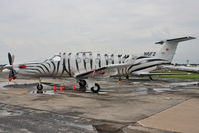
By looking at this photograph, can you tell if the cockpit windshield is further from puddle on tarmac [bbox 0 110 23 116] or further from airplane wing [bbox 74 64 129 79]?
puddle on tarmac [bbox 0 110 23 116]

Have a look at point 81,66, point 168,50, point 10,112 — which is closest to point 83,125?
point 10,112

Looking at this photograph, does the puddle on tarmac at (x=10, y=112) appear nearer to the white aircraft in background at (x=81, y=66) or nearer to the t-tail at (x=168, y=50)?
the white aircraft in background at (x=81, y=66)

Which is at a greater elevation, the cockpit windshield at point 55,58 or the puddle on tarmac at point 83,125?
the cockpit windshield at point 55,58

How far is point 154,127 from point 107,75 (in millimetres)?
9121

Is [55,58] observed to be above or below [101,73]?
above

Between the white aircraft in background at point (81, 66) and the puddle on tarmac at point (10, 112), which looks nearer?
the puddle on tarmac at point (10, 112)

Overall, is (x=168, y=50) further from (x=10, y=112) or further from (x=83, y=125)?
(x=10, y=112)

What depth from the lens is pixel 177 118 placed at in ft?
22.2

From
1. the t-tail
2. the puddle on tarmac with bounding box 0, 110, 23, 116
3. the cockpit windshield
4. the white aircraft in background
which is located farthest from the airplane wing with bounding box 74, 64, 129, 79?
the puddle on tarmac with bounding box 0, 110, 23, 116

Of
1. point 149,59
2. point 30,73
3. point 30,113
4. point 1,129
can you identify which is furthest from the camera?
point 149,59

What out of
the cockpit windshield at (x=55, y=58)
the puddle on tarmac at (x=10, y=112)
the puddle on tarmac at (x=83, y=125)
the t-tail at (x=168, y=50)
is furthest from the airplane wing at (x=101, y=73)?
the puddle on tarmac at (x=83, y=125)

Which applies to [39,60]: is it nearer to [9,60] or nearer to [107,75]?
[9,60]

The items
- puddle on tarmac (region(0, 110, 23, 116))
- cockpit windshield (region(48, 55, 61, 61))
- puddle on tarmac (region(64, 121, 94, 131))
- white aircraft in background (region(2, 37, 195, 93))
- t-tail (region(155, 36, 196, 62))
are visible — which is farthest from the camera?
t-tail (region(155, 36, 196, 62))

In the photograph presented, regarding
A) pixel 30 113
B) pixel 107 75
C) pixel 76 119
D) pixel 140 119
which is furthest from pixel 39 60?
pixel 140 119
